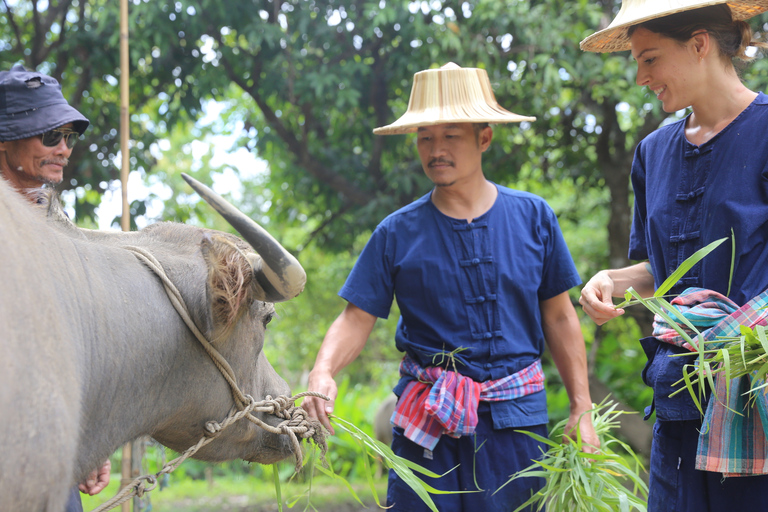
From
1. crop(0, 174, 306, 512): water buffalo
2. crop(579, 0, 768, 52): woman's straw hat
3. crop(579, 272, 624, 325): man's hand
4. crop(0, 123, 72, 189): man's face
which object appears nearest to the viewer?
crop(0, 174, 306, 512): water buffalo

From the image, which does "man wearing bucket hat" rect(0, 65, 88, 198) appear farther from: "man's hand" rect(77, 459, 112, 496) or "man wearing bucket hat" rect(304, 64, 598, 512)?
"man wearing bucket hat" rect(304, 64, 598, 512)

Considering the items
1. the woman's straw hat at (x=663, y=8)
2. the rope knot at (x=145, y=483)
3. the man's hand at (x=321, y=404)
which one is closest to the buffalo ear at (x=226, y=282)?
the rope knot at (x=145, y=483)

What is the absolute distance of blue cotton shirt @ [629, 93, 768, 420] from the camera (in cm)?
202

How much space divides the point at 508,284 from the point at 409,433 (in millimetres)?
743

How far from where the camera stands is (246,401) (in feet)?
7.58

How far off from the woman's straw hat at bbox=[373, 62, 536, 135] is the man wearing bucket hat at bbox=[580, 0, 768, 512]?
2.68ft

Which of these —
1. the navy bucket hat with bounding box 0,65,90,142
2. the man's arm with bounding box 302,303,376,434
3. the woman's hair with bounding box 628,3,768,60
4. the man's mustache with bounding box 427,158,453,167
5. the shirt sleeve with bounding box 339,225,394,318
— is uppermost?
the woman's hair with bounding box 628,3,768,60

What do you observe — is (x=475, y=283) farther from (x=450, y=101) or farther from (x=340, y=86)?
(x=340, y=86)

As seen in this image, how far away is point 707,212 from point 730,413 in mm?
608

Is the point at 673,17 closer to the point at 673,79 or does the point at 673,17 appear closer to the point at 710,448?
the point at 673,79

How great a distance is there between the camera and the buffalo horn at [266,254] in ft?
6.00

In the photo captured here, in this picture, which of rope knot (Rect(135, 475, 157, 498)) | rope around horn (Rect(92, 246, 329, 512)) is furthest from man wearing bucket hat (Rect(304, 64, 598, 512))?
rope knot (Rect(135, 475, 157, 498))

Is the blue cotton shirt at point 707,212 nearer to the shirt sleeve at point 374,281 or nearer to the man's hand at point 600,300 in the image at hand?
the man's hand at point 600,300

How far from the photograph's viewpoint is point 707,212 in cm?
212
